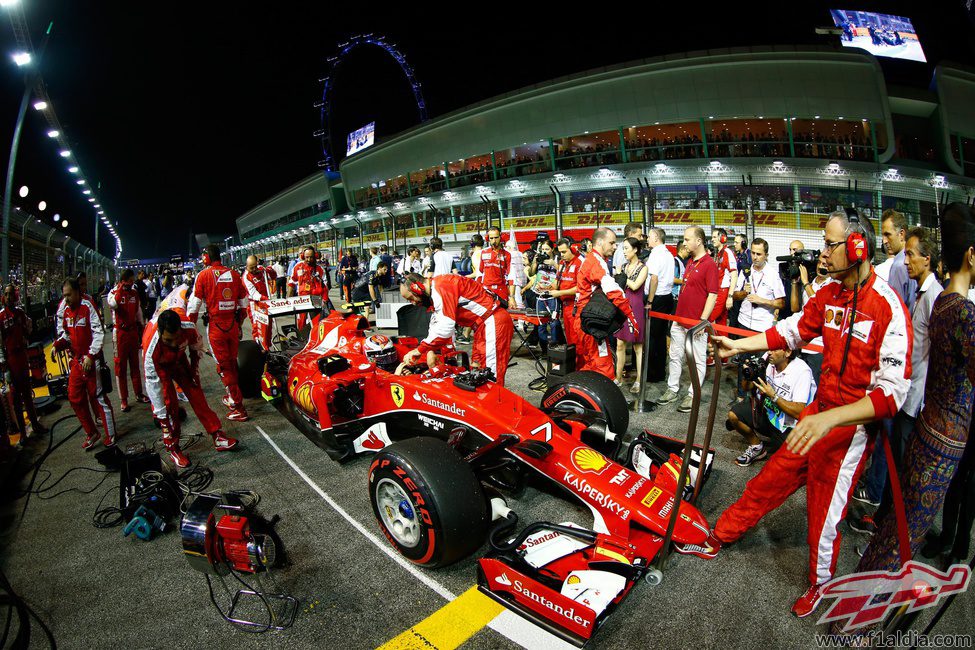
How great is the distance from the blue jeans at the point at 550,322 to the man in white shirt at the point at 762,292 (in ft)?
8.59

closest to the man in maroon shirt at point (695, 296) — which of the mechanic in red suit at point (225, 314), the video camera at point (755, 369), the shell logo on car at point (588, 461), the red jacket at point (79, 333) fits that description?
the video camera at point (755, 369)

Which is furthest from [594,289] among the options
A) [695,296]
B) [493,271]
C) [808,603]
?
[808,603]

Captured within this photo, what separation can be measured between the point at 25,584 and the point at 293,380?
2.42m

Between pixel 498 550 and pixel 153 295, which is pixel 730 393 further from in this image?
pixel 153 295

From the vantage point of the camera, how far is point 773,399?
12.2 feet

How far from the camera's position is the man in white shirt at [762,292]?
567 centimetres

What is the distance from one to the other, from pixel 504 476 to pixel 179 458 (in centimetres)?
324

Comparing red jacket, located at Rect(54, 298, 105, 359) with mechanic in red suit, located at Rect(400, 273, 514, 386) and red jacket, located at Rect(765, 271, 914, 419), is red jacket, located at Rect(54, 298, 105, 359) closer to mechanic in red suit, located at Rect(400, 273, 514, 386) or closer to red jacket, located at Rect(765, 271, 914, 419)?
mechanic in red suit, located at Rect(400, 273, 514, 386)

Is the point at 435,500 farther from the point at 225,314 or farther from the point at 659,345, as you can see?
the point at 659,345

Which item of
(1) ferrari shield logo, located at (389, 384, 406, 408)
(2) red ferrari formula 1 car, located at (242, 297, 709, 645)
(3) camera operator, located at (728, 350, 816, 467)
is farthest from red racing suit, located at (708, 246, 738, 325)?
(1) ferrari shield logo, located at (389, 384, 406, 408)

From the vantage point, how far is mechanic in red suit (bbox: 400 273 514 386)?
434cm

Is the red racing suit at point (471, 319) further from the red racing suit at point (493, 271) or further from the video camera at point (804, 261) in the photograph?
the video camera at point (804, 261)

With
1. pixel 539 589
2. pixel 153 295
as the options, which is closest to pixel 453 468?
pixel 539 589

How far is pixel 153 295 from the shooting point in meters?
16.3
